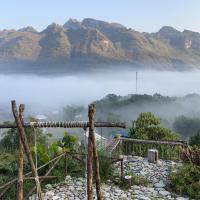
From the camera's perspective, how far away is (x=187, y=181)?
7.59 m

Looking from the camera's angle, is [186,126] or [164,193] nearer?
[164,193]

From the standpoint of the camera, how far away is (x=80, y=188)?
7.43 metres

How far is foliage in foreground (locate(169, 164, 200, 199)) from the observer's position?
7309 mm

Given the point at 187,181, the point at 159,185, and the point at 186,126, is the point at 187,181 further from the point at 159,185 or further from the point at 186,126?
the point at 186,126

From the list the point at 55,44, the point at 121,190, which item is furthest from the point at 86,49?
the point at 121,190

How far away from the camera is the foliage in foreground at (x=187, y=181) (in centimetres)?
731

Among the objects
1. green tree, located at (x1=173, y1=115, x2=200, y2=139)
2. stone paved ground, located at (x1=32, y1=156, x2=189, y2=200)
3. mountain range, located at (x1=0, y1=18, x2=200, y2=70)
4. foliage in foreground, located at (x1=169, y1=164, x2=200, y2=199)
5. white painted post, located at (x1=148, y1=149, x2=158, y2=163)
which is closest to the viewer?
stone paved ground, located at (x1=32, y1=156, x2=189, y2=200)

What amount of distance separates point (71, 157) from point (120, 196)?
195 centimetres

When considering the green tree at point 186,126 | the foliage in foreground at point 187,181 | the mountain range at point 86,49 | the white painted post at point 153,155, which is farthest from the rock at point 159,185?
the mountain range at point 86,49

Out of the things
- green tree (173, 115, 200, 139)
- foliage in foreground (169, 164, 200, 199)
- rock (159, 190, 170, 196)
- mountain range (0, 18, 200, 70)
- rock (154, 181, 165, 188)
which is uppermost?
mountain range (0, 18, 200, 70)

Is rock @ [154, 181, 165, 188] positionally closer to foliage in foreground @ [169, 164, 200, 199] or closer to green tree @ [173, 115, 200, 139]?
foliage in foreground @ [169, 164, 200, 199]

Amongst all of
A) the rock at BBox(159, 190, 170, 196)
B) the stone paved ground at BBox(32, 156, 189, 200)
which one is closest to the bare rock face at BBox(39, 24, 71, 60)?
the stone paved ground at BBox(32, 156, 189, 200)

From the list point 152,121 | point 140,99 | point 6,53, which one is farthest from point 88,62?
point 152,121

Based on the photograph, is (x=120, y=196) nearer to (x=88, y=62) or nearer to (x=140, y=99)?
(x=140, y=99)
